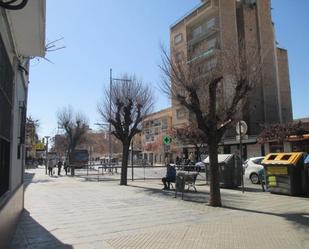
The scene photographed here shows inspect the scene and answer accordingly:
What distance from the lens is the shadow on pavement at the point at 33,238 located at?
300 inches

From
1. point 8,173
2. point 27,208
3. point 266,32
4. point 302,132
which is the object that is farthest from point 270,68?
point 8,173

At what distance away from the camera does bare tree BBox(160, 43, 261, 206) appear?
12734mm

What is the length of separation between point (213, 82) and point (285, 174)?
504 centimetres

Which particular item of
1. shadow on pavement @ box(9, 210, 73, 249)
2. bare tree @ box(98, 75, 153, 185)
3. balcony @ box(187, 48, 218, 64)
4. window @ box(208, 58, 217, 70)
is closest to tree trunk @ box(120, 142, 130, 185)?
bare tree @ box(98, 75, 153, 185)

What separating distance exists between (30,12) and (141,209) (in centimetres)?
740

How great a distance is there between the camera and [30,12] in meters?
6.23

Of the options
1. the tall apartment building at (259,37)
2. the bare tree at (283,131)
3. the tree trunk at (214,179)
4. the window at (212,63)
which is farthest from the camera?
the tall apartment building at (259,37)

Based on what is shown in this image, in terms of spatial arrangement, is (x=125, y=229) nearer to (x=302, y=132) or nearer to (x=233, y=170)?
(x=233, y=170)

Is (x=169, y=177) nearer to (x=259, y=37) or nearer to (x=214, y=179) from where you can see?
(x=214, y=179)

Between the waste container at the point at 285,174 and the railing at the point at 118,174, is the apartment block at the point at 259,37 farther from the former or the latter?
the waste container at the point at 285,174

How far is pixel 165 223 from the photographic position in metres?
9.66

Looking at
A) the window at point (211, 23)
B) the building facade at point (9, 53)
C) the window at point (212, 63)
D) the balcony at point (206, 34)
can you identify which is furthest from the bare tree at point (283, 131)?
the building facade at point (9, 53)

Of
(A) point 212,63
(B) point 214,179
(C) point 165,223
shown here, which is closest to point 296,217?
(B) point 214,179

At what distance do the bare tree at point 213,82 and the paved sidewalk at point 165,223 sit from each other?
5.79ft
